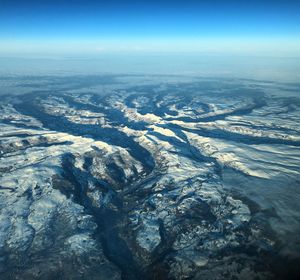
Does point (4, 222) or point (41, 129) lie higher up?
point (4, 222)

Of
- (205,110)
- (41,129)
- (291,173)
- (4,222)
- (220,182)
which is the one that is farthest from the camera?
(205,110)

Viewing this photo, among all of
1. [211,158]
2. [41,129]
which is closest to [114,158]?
[211,158]

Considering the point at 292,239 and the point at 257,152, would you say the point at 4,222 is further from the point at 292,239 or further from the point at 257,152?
the point at 257,152

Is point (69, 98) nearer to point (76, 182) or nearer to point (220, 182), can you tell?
point (76, 182)

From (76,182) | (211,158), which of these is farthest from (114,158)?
(211,158)

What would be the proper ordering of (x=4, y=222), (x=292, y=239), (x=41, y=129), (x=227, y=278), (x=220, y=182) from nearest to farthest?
(x=227, y=278), (x=292, y=239), (x=4, y=222), (x=220, y=182), (x=41, y=129)

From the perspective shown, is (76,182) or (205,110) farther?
(205,110)

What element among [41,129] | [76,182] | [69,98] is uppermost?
[76,182]
